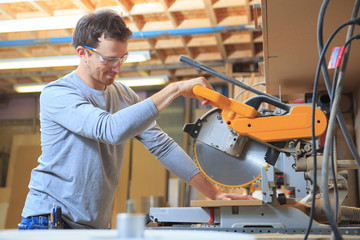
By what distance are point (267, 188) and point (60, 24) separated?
3.59 m

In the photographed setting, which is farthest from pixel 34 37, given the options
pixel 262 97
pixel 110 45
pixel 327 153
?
pixel 327 153

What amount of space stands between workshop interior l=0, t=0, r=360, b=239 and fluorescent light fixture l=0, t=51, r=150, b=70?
0.02m

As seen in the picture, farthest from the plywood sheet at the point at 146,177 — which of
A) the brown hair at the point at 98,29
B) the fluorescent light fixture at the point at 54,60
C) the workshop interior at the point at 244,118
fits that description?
the brown hair at the point at 98,29

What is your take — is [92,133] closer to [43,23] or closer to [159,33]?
[43,23]

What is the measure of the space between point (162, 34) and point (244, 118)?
3926 millimetres

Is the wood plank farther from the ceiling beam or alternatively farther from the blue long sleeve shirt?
the ceiling beam

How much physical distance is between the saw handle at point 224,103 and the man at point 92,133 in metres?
0.03

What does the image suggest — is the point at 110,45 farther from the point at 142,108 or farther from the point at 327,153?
the point at 327,153

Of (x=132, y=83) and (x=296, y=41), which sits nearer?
(x=296, y=41)

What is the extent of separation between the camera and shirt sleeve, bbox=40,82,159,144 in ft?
4.18

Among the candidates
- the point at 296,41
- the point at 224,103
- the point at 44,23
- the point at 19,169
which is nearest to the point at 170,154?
the point at 224,103

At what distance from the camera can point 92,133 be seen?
1315mm

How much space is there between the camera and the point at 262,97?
1518 mm

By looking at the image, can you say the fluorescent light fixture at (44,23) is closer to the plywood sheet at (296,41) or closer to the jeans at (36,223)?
the plywood sheet at (296,41)
